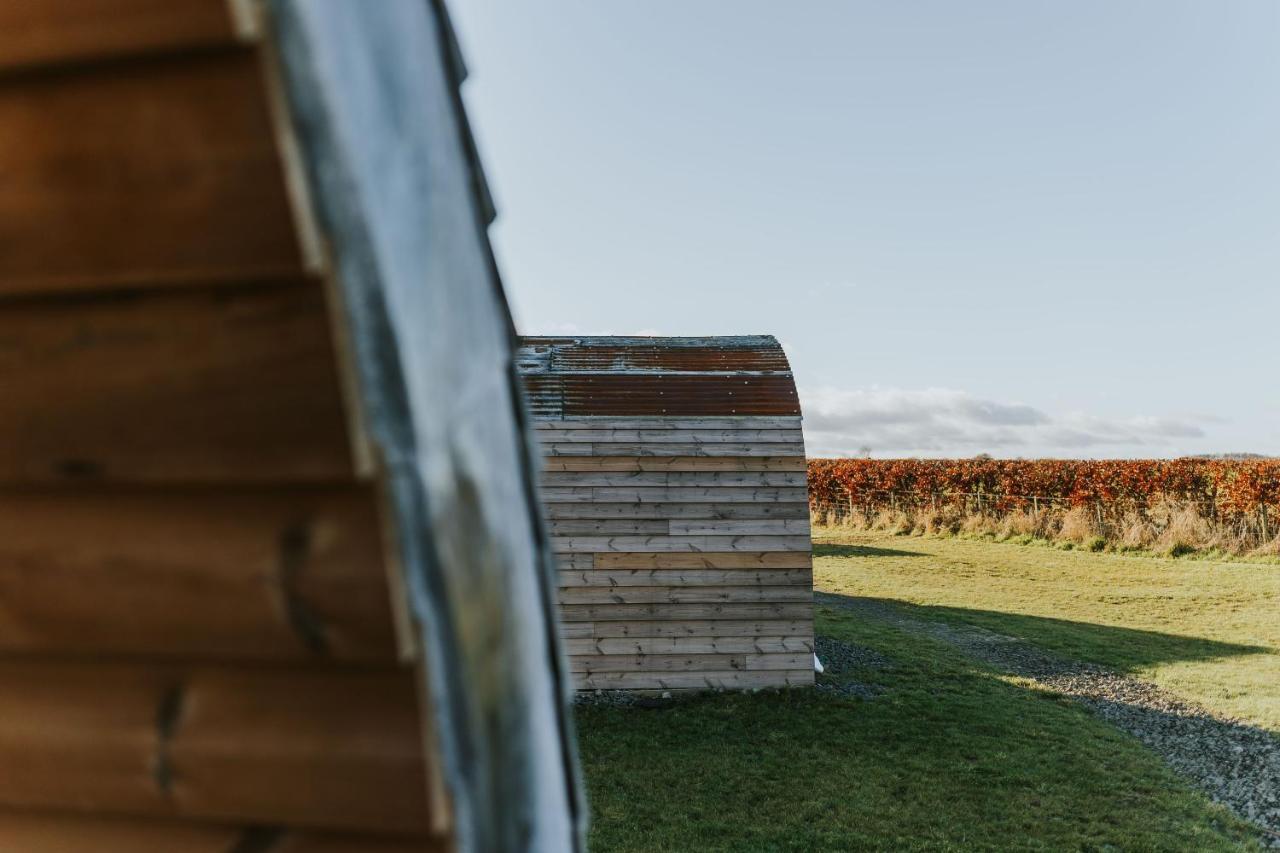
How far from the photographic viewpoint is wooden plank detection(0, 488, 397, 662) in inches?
28.1

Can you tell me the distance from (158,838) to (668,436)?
805cm

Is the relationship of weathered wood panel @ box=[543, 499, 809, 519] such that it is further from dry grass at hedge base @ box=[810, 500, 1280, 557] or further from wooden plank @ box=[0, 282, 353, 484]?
dry grass at hedge base @ box=[810, 500, 1280, 557]

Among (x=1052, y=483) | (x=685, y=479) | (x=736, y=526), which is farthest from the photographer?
(x=1052, y=483)

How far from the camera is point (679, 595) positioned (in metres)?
8.67

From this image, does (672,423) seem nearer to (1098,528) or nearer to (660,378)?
(660,378)

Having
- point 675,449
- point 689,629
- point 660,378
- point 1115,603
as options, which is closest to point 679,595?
point 689,629

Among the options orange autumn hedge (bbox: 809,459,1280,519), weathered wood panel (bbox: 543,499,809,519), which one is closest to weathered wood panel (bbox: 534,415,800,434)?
weathered wood panel (bbox: 543,499,809,519)

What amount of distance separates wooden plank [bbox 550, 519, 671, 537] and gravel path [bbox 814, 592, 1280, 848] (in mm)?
4527

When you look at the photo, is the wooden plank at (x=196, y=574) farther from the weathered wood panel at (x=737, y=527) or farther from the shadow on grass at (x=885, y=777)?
the weathered wood panel at (x=737, y=527)

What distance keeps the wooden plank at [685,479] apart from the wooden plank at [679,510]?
0.21 meters

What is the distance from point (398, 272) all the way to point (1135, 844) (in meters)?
6.46

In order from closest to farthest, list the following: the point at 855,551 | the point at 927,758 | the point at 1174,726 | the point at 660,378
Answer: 1. the point at 927,758
2. the point at 1174,726
3. the point at 660,378
4. the point at 855,551

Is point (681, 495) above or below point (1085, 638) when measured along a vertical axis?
above

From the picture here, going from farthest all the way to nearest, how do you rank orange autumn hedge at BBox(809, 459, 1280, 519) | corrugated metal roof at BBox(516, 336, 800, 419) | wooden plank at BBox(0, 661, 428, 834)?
orange autumn hedge at BBox(809, 459, 1280, 519), corrugated metal roof at BBox(516, 336, 800, 419), wooden plank at BBox(0, 661, 428, 834)
